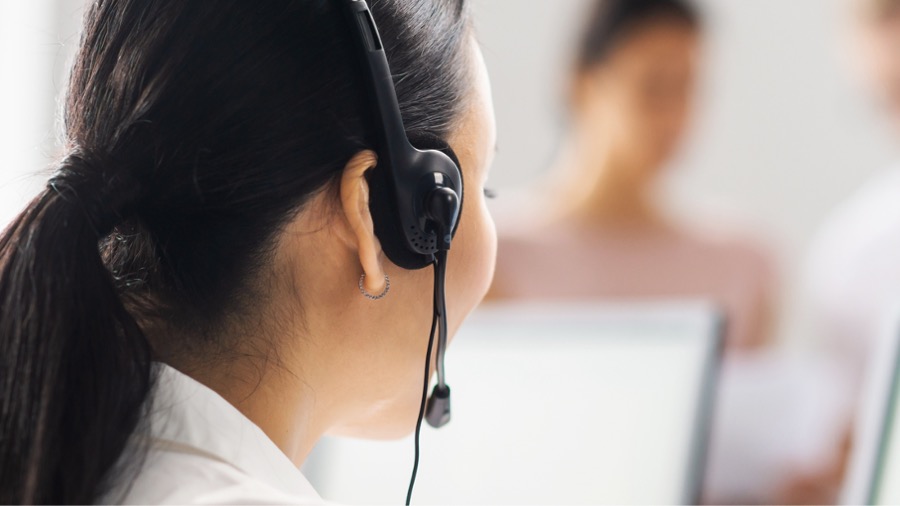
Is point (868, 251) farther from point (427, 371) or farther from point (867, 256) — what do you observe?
point (427, 371)

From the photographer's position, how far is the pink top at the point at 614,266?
80.3 inches

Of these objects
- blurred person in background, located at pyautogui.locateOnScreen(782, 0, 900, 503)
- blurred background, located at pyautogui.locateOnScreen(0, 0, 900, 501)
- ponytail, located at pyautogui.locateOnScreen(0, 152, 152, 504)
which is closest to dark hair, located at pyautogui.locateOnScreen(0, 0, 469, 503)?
ponytail, located at pyautogui.locateOnScreen(0, 152, 152, 504)

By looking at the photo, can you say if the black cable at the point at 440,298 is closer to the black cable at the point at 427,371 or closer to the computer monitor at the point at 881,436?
the black cable at the point at 427,371

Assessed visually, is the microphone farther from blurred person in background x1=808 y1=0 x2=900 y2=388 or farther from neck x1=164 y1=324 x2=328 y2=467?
blurred person in background x1=808 y1=0 x2=900 y2=388

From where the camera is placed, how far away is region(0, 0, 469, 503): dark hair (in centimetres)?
65

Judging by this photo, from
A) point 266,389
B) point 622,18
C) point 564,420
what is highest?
point 266,389

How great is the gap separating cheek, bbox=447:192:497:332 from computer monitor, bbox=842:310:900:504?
0.43 m

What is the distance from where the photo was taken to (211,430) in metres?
0.69

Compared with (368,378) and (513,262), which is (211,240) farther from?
(513,262)

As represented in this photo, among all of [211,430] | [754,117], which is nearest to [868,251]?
[754,117]

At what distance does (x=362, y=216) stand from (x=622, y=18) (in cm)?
140

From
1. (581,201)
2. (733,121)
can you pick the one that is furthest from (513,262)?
(733,121)

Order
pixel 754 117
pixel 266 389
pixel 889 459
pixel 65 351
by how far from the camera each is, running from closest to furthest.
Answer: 1. pixel 65 351
2. pixel 266 389
3. pixel 889 459
4. pixel 754 117

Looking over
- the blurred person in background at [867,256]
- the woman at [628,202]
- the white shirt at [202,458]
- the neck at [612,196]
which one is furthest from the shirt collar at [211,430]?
the neck at [612,196]
